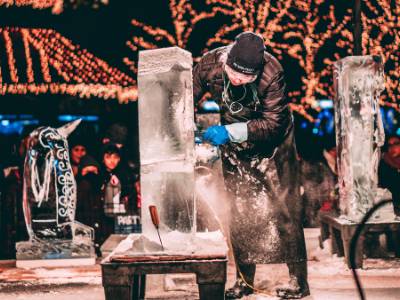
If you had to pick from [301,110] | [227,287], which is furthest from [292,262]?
[301,110]

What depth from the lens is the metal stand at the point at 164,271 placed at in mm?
4289

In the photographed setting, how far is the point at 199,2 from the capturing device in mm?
17953

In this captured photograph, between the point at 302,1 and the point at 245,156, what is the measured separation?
943 cm

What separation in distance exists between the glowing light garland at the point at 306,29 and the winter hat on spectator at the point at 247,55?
8700 millimetres

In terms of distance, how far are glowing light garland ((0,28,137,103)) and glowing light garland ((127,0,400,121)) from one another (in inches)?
32.6

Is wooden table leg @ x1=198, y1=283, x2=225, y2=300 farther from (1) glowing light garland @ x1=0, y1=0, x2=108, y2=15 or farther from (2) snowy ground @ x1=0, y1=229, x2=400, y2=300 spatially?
(1) glowing light garland @ x1=0, y1=0, x2=108, y2=15

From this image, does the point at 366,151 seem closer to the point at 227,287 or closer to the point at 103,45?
the point at 227,287

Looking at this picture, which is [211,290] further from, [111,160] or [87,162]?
[87,162]

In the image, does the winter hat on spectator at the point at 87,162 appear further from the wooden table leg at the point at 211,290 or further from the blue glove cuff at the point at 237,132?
the wooden table leg at the point at 211,290

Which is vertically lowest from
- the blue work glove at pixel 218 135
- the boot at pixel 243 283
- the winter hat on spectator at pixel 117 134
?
the boot at pixel 243 283

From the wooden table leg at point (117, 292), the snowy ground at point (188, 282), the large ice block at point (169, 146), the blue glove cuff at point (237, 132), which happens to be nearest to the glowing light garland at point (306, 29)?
the snowy ground at point (188, 282)

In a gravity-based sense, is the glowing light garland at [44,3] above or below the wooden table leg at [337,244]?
above

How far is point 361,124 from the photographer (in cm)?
738

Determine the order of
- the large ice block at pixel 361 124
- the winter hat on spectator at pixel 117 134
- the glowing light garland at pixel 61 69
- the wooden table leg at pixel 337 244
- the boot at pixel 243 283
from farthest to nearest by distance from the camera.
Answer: the glowing light garland at pixel 61 69 → the winter hat on spectator at pixel 117 134 → the wooden table leg at pixel 337 244 → the large ice block at pixel 361 124 → the boot at pixel 243 283
